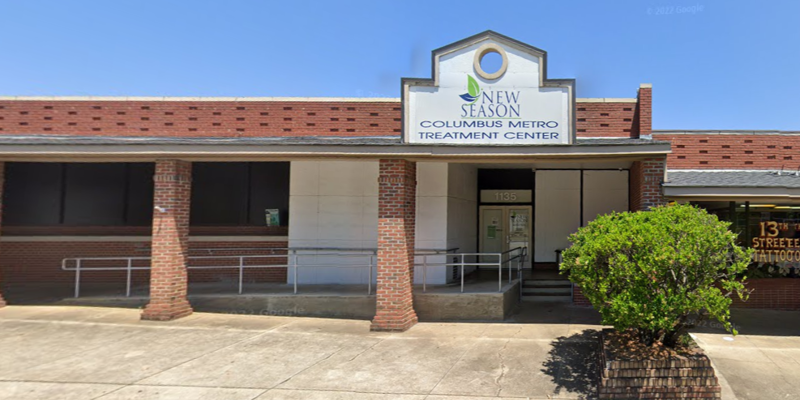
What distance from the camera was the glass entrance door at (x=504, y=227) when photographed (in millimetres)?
14906

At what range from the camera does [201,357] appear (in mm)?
7109

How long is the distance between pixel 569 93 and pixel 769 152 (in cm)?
607

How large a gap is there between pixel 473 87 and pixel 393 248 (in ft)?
10.7

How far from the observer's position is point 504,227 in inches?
590

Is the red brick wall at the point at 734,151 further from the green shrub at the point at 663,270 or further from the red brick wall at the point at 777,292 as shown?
the green shrub at the point at 663,270

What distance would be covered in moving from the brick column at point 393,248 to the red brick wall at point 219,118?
149cm

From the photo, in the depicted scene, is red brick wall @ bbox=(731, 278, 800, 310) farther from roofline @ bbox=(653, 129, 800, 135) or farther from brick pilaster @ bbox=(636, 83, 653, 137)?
→ brick pilaster @ bbox=(636, 83, 653, 137)

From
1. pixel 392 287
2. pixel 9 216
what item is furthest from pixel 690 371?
pixel 9 216

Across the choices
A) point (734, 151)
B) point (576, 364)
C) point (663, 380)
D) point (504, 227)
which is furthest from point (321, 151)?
point (734, 151)

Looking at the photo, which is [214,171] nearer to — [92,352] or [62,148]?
[62,148]

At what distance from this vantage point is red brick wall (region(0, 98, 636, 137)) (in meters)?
Answer: 10.3

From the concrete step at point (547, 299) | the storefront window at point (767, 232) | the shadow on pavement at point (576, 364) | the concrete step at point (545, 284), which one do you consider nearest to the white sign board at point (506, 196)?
the concrete step at point (545, 284)

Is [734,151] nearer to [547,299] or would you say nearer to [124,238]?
[547,299]

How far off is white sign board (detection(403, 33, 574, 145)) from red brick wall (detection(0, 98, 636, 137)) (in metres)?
1.42
